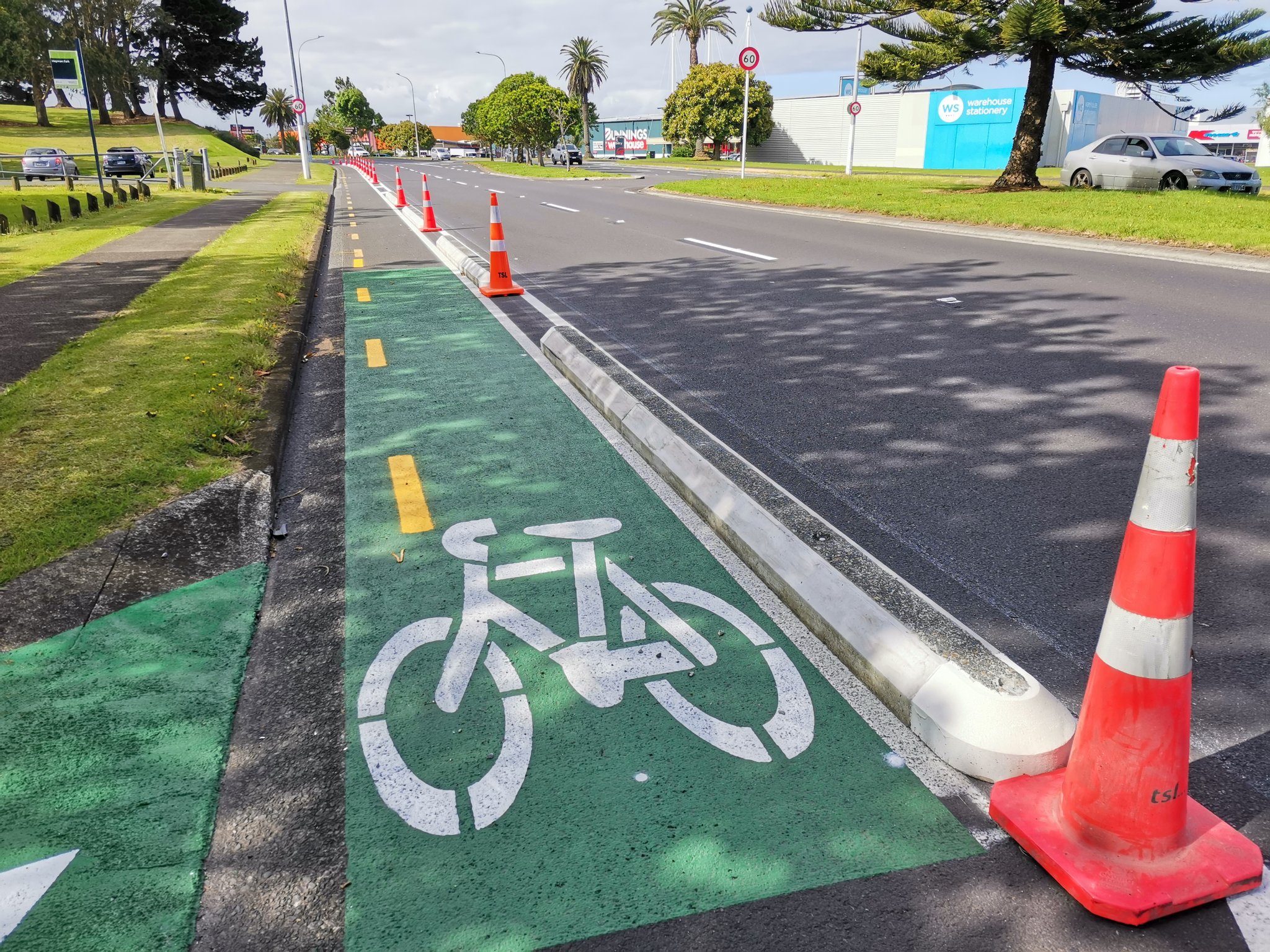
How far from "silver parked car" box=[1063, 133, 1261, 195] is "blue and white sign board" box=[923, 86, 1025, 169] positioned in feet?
112

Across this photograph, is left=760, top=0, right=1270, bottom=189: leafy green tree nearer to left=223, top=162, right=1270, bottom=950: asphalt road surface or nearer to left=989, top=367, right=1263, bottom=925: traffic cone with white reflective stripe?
left=223, top=162, right=1270, bottom=950: asphalt road surface

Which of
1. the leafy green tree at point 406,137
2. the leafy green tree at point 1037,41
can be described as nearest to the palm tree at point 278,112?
the leafy green tree at point 406,137

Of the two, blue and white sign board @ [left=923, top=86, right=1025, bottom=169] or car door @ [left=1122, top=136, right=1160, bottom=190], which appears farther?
blue and white sign board @ [left=923, top=86, right=1025, bottom=169]

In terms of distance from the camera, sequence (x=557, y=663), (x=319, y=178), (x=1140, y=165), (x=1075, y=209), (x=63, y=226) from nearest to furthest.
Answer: (x=557, y=663) → (x=1075, y=209) → (x=63, y=226) → (x=1140, y=165) → (x=319, y=178)

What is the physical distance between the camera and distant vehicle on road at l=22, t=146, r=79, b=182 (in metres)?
31.0

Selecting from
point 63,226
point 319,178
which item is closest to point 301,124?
A: point 319,178

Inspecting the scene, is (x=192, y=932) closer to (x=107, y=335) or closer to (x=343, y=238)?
(x=107, y=335)

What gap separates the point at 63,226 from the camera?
57.9 ft

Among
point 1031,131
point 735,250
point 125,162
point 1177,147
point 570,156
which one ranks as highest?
point 570,156

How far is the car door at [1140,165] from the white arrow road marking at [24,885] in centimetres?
2285

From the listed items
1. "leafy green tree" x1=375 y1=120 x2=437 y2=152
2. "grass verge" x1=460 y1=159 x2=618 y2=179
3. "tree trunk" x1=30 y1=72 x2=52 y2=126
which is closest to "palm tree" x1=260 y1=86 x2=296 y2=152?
"leafy green tree" x1=375 y1=120 x2=437 y2=152

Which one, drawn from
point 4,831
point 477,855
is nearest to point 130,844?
point 4,831

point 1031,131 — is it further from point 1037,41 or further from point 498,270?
point 498,270

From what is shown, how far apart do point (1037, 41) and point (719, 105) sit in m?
51.6
